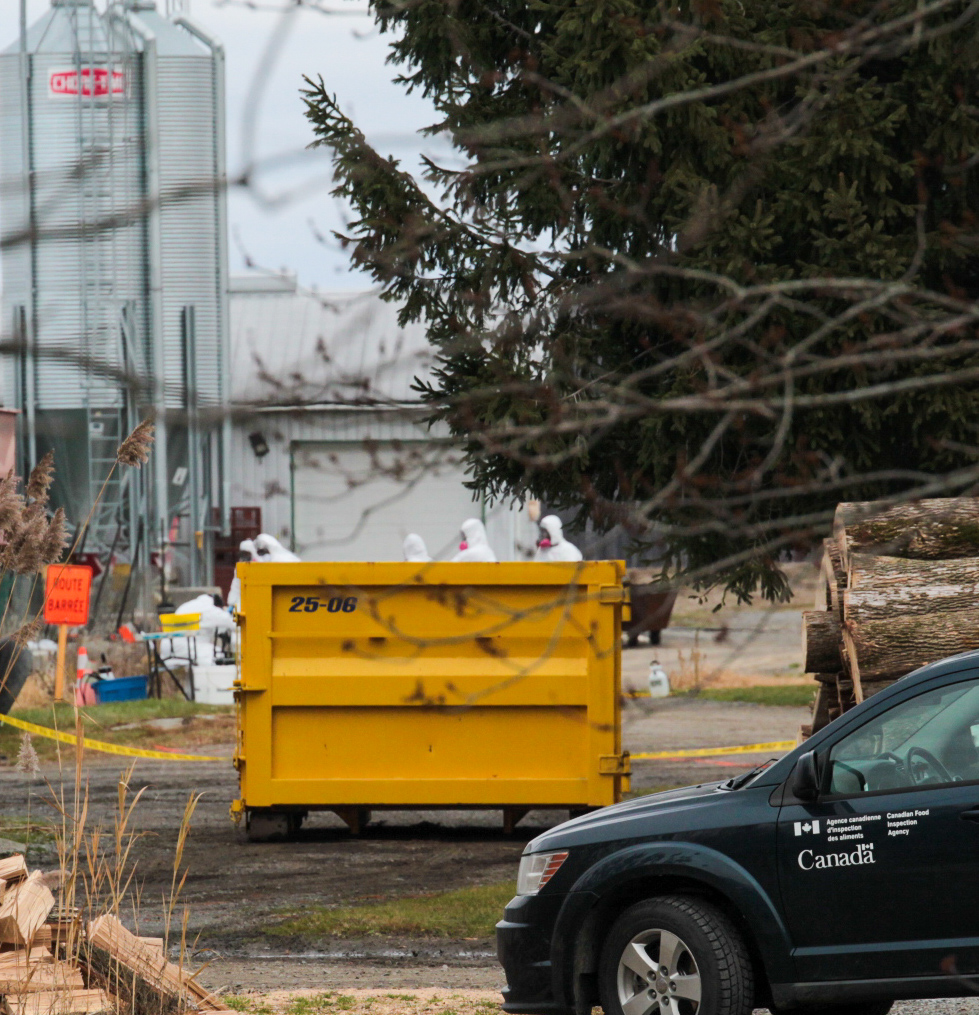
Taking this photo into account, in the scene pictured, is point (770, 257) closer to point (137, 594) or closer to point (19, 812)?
point (19, 812)

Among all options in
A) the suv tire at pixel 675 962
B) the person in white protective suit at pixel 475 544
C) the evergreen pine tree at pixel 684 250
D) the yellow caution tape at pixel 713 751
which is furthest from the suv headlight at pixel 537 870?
the yellow caution tape at pixel 713 751

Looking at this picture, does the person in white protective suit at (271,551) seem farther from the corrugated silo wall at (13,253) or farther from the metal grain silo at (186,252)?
the corrugated silo wall at (13,253)

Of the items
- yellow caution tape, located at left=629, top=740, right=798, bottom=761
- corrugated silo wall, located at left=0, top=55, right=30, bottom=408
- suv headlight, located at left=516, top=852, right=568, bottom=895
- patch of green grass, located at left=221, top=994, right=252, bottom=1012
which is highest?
corrugated silo wall, located at left=0, top=55, right=30, bottom=408

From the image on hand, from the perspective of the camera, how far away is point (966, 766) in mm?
5383

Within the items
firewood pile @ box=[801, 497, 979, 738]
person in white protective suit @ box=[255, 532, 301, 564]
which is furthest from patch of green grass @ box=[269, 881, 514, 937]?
person in white protective suit @ box=[255, 532, 301, 564]

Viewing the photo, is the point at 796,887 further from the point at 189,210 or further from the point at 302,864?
the point at 302,864

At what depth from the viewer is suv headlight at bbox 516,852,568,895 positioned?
588 centimetres

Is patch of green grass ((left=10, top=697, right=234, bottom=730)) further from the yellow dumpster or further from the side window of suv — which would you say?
the side window of suv

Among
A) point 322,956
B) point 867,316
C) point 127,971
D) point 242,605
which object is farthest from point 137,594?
point 867,316

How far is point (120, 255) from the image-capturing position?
60.6 feet

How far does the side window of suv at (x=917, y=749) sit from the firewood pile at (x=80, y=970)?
2477 mm

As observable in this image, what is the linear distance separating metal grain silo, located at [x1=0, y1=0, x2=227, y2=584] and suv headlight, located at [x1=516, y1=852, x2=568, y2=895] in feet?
6.82

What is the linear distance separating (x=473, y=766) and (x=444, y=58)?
5789mm

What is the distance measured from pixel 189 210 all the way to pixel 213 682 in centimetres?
1742
